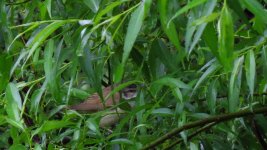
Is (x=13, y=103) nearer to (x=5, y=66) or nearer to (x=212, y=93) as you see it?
(x=5, y=66)

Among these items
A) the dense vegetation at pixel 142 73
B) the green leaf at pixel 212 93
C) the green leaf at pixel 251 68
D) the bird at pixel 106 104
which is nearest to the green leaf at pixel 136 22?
the dense vegetation at pixel 142 73

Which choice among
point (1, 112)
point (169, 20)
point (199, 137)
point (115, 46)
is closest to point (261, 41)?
point (169, 20)

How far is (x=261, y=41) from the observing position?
1.16 meters

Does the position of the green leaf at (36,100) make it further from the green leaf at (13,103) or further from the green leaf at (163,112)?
the green leaf at (163,112)

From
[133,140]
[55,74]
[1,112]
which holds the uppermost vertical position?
[55,74]

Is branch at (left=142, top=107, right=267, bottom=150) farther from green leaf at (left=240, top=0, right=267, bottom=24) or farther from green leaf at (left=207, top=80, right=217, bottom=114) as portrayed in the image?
green leaf at (left=240, top=0, right=267, bottom=24)

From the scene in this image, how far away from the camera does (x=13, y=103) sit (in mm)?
1283

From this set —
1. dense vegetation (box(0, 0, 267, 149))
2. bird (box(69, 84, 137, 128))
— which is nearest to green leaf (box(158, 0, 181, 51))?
dense vegetation (box(0, 0, 267, 149))

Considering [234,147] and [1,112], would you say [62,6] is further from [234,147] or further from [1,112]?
[234,147]

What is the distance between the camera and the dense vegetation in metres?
1.11

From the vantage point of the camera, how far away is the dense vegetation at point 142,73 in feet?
3.64

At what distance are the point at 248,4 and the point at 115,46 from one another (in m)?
0.57

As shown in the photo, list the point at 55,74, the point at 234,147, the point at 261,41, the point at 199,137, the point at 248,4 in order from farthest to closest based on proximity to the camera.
→ the point at 234,147
the point at 199,137
the point at 55,74
the point at 261,41
the point at 248,4

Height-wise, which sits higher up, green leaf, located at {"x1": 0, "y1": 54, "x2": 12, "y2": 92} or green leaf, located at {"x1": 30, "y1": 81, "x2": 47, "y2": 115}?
green leaf, located at {"x1": 0, "y1": 54, "x2": 12, "y2": 92}
